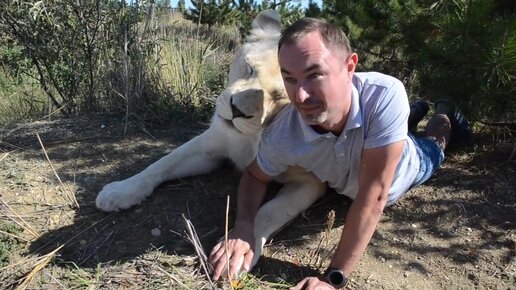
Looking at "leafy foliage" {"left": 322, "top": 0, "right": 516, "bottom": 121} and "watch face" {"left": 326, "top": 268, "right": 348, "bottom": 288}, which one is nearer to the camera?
"watch face" {"left": 326, "top": 268, "right": 348, "bottom": 288}

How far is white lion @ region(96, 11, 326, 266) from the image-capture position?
2361 millimetres

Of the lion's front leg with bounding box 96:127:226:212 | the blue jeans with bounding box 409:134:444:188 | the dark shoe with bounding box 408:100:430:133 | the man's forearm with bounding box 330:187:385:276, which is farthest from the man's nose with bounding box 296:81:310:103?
the dark shoe with bounding box 408:100:430:133

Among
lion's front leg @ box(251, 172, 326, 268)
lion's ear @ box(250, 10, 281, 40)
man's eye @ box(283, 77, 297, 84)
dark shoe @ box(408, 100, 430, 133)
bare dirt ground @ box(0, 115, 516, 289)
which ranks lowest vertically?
bare dirt ground @ box(0, 115, 516, 289)

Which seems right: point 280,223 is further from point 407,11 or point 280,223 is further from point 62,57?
point 62,57

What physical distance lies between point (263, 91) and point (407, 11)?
2.37 metres

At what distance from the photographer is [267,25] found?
276 cm

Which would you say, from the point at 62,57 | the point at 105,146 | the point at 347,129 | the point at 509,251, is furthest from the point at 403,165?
the point at 62,57

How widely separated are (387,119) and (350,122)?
0.15 meters

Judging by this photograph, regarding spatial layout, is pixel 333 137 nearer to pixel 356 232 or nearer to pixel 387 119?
pixel 387 119

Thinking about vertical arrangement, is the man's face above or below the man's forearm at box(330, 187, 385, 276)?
above

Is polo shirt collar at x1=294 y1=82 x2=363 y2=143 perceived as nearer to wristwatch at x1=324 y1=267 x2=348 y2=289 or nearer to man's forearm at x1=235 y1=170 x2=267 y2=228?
man's forearm at x1=235 y1=170 x2=267 y2=228

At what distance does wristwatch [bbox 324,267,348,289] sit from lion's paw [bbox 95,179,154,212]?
3.55 feet

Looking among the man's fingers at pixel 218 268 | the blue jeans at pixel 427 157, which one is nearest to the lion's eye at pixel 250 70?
the man's fingers at pixel 218 268

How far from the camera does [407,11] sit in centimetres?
424
